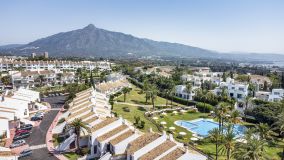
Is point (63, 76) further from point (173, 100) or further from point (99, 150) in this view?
point (99, 150)

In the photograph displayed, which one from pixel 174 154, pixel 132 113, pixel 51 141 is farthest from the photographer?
pixel 132 113

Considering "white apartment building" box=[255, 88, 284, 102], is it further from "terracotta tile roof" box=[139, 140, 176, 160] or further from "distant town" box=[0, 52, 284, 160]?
"terracotta tile roof" box=[139, 140, 176, 160]

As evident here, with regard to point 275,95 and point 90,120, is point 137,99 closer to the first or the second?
point 90,120

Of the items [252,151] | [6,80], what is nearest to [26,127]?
[252,151]

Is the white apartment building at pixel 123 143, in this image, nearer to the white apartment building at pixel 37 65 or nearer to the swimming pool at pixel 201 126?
the swimming pool at pixel 201 126

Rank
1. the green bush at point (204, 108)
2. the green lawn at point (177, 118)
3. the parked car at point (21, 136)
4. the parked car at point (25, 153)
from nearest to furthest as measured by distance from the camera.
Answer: the parked car at point (25, 153) → the parked car at point (21, 136) → the green lawn at point (177, 118) → the green bush at point (204, 108)

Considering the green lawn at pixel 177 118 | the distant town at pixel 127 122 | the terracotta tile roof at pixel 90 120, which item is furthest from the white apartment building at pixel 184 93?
the terracotta tile roof at pixel 90 120
